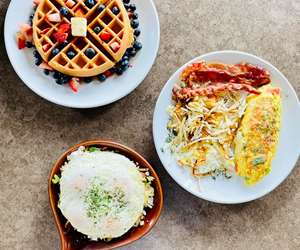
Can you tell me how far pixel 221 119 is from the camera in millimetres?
2732

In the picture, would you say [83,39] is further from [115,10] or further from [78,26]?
[115,10]

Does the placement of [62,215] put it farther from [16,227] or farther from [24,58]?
[24,58]

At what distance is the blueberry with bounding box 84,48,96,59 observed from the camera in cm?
266

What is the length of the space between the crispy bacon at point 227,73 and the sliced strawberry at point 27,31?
0.83 metres

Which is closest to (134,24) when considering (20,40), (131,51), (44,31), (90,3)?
(131,51)

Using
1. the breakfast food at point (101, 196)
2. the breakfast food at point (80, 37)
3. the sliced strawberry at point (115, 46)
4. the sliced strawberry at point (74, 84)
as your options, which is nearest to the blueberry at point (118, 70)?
the breakfast food at point (80, 37)

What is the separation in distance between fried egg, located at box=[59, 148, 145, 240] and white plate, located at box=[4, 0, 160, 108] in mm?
347

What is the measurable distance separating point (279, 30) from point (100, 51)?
1045 millimetres

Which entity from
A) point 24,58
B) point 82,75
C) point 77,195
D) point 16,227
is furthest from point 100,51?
point 16,227

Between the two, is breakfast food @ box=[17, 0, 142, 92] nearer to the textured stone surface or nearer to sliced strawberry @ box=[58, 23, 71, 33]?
sliced strawberry @ box=[58, 23, 71, 33]

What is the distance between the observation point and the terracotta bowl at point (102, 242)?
104 inches

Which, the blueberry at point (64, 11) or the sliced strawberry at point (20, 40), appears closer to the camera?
the blueberry at point (64, 11)

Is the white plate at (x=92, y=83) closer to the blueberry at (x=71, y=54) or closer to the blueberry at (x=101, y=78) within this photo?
the blueberry at (x=101, y=78)

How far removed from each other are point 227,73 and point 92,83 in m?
0.71
